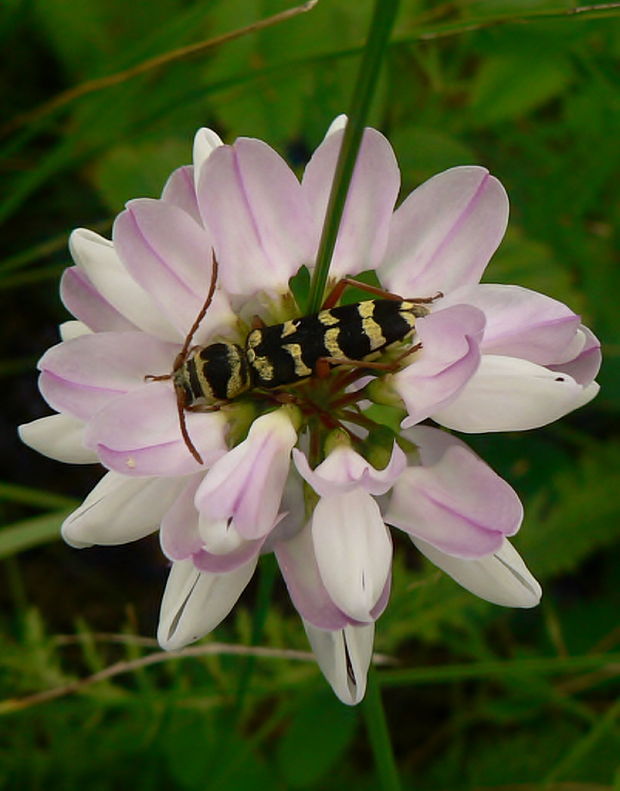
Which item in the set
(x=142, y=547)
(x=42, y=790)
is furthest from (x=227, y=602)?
(x=142, y=547)

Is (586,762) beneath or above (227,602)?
beneath

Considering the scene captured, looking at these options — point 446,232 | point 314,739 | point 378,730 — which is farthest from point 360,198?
point 314,739

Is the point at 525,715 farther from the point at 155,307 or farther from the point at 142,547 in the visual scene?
the point at 155,307

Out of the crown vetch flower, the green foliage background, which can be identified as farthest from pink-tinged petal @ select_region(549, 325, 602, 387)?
the green foliage background

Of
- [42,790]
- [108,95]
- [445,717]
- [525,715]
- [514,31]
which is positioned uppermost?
[108,95]

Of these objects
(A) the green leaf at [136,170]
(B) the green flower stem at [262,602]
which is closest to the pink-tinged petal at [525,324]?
(B) the green flower stem at [262,602]

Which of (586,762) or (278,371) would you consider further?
(586,762)

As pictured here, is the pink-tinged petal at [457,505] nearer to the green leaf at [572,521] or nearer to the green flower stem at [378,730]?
the green flower stem at [378,730]
